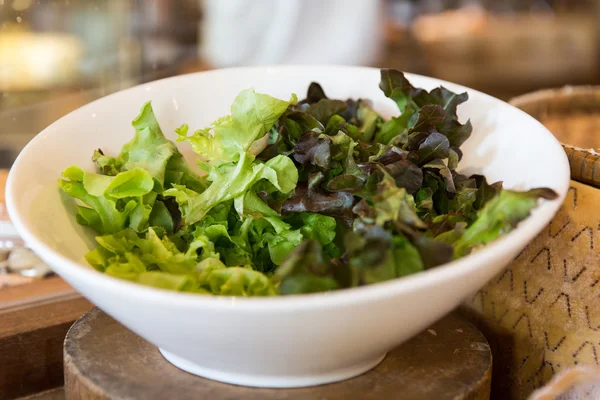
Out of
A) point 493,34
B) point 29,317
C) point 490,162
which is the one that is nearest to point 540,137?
point 490,162

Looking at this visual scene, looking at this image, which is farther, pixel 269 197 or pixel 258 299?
pixel 269 197

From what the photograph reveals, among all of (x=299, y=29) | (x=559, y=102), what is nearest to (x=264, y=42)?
(x=299, y=29)

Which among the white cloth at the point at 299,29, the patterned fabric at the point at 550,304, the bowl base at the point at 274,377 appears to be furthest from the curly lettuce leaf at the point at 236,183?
the white cloth at the point at 299,29

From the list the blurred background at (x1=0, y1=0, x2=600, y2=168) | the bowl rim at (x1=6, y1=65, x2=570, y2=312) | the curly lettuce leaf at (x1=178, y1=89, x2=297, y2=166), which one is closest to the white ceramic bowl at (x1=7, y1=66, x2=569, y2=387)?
the bowl rim at (x1=6, y1=65, x2=570, y2=312)

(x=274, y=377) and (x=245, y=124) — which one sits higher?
(x=245, y=124)

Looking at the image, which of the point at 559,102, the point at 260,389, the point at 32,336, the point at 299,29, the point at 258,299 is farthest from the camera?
the point at 299,29

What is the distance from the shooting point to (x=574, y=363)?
0.56 meters

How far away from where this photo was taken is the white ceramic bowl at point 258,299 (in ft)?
1.26

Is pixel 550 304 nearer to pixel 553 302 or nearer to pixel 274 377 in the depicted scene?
pixel 553 302

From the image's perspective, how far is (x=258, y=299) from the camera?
0.38 meters

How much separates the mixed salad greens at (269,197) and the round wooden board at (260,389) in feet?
0.24

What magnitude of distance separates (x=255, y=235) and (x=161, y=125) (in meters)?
0.18

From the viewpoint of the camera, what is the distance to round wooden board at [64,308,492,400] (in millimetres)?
484

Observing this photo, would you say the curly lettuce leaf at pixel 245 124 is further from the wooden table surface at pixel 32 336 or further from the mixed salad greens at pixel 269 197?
the wooden table surface at pixel 32 336
